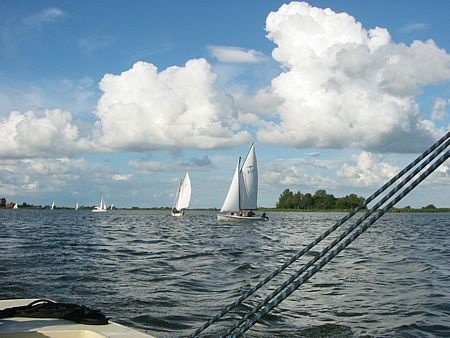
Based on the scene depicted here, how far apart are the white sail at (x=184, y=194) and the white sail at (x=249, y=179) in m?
27.3

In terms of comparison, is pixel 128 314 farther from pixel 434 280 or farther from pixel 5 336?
pixel 434 280

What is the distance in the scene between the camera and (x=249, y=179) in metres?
78.6

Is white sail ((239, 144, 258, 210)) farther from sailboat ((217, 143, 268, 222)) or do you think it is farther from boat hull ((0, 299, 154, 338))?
boat hull ((0, 299, 154, 338))

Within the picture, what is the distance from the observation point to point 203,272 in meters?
19.3

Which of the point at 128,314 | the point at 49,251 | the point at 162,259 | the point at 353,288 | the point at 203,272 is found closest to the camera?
the point at 128,314

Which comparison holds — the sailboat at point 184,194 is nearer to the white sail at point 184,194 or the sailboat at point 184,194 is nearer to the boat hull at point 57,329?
the white sail at point 184,194

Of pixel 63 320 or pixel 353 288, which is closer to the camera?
pixel 63 320

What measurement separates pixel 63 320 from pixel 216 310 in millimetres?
6586

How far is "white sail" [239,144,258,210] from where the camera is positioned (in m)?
78.6

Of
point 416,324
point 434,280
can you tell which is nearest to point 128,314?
point 416,324

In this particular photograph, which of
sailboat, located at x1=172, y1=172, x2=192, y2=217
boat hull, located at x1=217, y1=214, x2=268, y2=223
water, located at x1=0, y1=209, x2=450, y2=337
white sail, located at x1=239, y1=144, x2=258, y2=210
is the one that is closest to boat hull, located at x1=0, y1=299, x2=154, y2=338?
water, located at x1=0, y1=209, x2=450, y2=337

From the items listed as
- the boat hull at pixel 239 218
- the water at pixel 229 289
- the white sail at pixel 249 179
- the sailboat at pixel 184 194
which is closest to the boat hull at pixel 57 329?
the water at pixel 229 289

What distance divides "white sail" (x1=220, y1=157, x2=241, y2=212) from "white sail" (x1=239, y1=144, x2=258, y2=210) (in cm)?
74

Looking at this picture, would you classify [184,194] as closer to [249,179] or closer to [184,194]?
[184,194]
